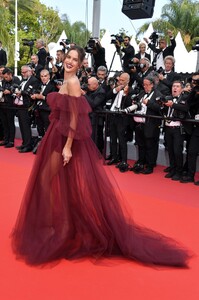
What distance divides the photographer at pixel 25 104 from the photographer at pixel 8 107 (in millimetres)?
170

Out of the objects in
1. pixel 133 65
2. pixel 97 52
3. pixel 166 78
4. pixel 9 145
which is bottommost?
pixel 9 145

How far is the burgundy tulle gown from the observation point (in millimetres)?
3199

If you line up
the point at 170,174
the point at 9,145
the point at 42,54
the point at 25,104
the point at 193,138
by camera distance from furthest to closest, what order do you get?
the point at 42,54 → the point at 9,145 → the point at 25,104 → the point at 170,174 → the point at 193,138

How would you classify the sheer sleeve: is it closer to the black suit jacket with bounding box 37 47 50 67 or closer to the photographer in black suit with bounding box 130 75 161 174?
the photographer in black suit with bounding box 130 75 161 174

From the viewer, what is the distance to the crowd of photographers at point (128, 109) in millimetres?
5867

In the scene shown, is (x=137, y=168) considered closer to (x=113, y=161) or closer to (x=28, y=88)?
(x=113, y=161)

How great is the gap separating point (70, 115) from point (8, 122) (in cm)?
527

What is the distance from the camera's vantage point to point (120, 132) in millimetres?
6559

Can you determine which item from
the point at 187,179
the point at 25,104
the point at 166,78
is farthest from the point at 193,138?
the point at 25,104

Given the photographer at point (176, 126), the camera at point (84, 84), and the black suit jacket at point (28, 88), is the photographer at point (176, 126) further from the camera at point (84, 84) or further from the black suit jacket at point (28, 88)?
the black suit jacket at point (28, 88)

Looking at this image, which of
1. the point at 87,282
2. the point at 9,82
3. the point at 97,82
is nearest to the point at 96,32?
the point at 9,82

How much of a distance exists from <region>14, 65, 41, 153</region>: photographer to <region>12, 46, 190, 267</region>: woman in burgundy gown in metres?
4.40

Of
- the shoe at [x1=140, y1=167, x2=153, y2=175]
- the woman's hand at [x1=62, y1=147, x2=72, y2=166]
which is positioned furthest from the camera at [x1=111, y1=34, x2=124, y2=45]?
the woman's hand at [x1=62, y1=147, x2=72, y2=166]

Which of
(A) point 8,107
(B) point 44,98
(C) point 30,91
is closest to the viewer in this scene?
(B) point 44,98
